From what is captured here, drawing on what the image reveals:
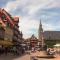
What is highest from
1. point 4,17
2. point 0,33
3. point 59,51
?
point 4,17

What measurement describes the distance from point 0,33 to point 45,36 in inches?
2854

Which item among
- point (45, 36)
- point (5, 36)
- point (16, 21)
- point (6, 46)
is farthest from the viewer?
point (45, 36)

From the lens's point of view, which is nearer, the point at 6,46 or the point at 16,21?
the point at 6,46

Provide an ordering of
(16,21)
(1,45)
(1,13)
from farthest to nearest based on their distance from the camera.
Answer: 1. (16,21)
2. (1,13)
3. (1,45)

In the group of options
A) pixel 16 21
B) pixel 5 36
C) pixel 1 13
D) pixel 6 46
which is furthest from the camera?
pixel 16 21

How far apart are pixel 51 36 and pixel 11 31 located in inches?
2010

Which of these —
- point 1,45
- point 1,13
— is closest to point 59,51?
point 1,45

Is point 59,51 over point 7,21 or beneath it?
beneath

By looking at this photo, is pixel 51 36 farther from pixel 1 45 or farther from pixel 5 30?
pixel 1 45

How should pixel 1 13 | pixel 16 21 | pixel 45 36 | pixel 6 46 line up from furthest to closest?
pixel 45 36, pixel 16 21, pixel 1 13, pixel 6 46

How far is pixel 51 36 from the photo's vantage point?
531 feet

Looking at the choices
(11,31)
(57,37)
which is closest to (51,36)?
(57,37)

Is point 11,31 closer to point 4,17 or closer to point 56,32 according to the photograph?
point 4,17

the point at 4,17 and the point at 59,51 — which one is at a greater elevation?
the point at 4,17
